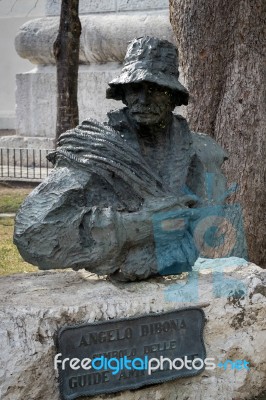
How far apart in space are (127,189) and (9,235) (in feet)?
12.6

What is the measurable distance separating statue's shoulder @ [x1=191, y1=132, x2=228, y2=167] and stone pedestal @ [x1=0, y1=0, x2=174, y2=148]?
5297 mm

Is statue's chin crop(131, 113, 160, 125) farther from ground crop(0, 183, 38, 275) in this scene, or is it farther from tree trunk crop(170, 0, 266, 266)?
ground crop(0, 183, 38, 275)

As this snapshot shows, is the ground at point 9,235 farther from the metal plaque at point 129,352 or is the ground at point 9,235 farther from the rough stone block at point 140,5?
the rough stone block at point 140,5

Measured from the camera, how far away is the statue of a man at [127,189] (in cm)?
313

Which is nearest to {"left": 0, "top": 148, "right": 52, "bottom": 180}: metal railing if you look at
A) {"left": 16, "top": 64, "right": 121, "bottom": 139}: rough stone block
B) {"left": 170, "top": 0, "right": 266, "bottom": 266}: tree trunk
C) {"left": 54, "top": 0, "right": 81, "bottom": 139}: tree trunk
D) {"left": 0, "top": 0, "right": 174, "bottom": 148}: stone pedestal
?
{"left": 0, "top": 0, "right": 174, "bottom": 148}: stone pedestal

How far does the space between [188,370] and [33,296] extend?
777 mm

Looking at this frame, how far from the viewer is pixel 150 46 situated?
10.7 ft

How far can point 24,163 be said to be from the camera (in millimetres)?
9891

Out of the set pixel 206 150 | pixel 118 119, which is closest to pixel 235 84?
pixel 206 150

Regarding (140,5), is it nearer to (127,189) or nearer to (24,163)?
(24,163)

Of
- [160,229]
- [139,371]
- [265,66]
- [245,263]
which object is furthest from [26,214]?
[265,66]

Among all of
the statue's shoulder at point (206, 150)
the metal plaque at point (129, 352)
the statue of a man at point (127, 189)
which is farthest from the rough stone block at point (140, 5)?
the metal plaque at point (129, 352)

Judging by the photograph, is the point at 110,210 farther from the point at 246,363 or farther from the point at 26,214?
the point at 246,363

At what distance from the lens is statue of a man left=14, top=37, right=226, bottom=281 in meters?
3.13
